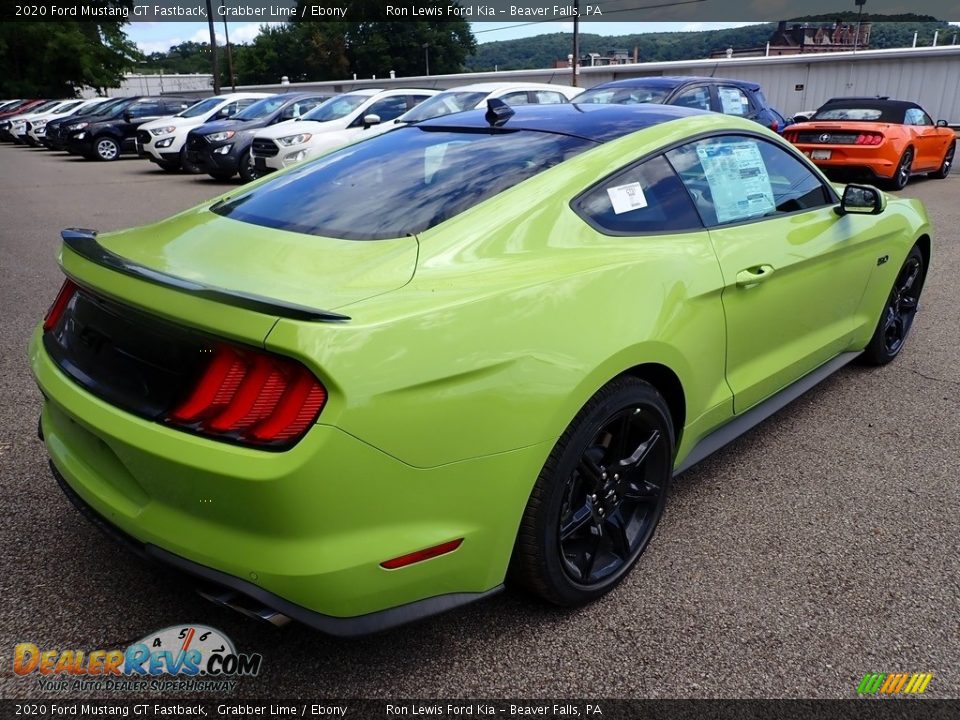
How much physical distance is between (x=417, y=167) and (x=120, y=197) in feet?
38.3

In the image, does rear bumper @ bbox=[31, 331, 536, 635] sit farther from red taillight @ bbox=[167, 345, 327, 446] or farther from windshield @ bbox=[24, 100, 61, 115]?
windshield @ bbox=[24, 100, 61, 115]

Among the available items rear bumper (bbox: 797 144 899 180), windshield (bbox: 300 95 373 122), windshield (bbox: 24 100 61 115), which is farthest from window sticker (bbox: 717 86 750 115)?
windshield (bbox: 24 100 61 115)

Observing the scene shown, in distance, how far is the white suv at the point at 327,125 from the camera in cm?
1233

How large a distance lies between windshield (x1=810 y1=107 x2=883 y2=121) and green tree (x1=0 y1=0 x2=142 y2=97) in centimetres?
4993

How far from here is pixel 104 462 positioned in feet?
6.91

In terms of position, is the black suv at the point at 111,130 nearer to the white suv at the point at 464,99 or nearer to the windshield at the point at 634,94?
the white suv at the point at 464,99

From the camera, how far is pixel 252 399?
5.86ft

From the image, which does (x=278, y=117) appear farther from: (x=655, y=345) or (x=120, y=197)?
(x=655, y=345)

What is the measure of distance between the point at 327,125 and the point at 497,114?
10539 mm

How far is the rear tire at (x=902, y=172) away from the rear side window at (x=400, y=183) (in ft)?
35.5

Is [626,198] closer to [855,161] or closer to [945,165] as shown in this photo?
[855,161]

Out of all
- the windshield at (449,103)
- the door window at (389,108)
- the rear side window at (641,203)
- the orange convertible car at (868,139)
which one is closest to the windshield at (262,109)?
the door window at (389,108)

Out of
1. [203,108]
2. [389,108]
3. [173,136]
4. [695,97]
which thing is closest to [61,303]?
[695,97]

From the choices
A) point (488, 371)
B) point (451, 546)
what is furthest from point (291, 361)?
point (451, 546)
